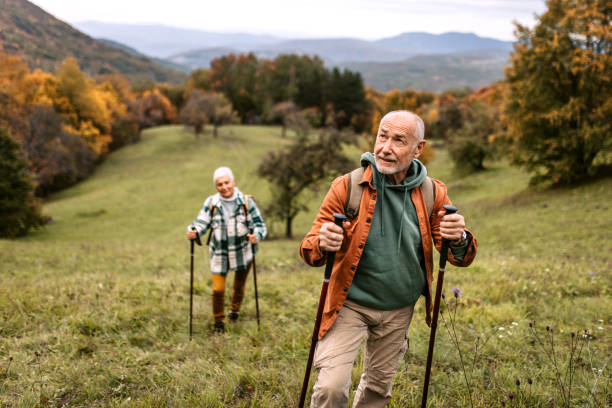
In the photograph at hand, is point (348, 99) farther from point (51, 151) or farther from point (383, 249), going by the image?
point (383, 249)

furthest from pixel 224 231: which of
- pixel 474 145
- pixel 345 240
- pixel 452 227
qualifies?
pixel 474 145

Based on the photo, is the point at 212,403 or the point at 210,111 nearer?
the point at 212,403

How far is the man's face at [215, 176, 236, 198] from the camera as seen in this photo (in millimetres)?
5758

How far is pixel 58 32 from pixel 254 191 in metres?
21.4

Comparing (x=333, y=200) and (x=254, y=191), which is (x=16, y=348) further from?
(x=254, y=191)

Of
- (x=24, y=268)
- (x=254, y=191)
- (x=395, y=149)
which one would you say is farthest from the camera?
(x=254, y=191)

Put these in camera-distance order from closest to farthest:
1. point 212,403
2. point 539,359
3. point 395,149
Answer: point 395,149 < point 212,403 < point 539,359

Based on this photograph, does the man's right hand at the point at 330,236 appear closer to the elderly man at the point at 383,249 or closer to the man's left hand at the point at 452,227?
the elderly man at the point at 383,249

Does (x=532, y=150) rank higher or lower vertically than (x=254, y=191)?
higher

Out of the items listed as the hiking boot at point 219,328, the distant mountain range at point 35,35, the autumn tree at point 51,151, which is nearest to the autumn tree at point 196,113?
the autumn tree at point 51,151

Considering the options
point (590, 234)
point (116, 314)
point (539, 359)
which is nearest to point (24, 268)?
point (116, 314)

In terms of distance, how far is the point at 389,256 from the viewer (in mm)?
3002

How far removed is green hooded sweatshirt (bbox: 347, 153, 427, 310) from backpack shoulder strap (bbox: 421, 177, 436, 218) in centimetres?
13

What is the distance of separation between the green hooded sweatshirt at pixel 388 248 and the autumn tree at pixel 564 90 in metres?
21.4
